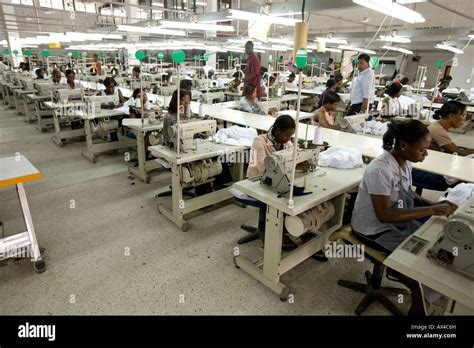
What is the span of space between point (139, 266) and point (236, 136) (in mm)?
1674

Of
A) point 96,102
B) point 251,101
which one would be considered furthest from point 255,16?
point 96,102

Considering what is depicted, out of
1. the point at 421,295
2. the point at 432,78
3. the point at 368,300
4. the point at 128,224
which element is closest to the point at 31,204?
the point at 128,224

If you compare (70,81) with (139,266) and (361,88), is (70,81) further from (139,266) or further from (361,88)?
(361,88)

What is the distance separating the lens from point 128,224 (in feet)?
10.6

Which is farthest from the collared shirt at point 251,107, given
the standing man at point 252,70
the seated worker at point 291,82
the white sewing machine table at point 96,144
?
the seated worker at point 291,82

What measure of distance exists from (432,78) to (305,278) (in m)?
15.5

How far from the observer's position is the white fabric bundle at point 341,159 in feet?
8.64

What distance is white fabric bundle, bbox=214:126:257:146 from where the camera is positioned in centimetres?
337

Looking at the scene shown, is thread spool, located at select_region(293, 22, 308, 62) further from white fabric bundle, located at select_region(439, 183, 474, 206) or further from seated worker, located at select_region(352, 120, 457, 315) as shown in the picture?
white fabric bundle, located at select_region(439, 183, 474, 206)

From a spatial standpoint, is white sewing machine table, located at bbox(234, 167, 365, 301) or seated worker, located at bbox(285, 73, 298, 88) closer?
white sewing machine table, located at bbox(234, 167, 365, 301)

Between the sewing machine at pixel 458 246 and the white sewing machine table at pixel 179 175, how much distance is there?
211 cm

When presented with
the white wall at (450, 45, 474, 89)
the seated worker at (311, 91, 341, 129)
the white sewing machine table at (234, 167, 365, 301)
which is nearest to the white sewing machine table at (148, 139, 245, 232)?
the white sewing machine table at (234, 167, 365, 301)

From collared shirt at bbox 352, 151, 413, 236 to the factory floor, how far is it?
2.22 feet
